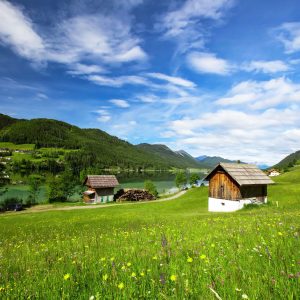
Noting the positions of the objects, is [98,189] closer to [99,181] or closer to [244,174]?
[99,181]

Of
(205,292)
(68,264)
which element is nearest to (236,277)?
(205,292)

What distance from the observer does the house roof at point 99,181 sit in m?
74.4

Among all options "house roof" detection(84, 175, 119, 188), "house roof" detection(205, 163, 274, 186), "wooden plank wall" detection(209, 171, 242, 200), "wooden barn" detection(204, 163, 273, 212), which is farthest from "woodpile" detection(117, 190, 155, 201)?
"house roof" detection(205, 163, 274, 186)

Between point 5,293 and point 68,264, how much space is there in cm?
154

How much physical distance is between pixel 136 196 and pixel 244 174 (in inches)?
1600

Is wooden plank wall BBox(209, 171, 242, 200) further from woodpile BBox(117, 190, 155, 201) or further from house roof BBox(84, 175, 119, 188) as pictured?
house roof BBox(84, 175, 119, 188)

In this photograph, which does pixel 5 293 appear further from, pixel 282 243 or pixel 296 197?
pixel 296 197

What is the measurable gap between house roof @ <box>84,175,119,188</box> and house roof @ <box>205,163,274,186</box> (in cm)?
3689

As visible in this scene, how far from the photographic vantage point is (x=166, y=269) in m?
4.84

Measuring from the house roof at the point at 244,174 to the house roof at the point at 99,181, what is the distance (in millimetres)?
36893

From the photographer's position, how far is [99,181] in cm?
7638

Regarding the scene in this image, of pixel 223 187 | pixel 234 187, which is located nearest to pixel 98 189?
pixel 223 187

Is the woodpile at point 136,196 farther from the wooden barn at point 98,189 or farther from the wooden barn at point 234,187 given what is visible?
the wooden barn at point 234,187

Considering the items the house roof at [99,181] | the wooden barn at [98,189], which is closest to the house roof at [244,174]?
the house roof at [99,181]
